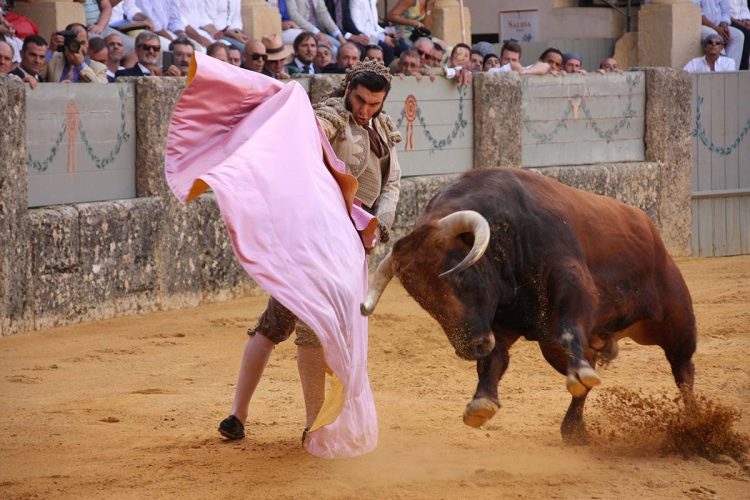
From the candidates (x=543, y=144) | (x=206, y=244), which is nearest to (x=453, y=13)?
(x=543, y=144)

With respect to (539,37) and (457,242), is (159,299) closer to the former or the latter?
(457,242)

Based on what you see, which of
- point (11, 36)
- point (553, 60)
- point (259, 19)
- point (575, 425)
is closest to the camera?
point (575, 425)

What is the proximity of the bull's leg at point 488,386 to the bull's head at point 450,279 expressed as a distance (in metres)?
0.18

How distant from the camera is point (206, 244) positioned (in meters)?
9.35

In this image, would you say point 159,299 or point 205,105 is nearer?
point 205,105

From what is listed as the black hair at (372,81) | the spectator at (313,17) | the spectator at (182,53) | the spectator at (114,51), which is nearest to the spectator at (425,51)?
the spectator at (313,17)

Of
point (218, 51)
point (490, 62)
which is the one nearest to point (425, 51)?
point (490, 62)

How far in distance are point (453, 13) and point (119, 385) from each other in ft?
28.8

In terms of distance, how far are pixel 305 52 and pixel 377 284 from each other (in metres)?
6.17

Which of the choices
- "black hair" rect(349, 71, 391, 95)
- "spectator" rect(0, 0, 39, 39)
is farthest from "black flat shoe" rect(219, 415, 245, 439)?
"spectator" rect(0, 0, 39, 39)

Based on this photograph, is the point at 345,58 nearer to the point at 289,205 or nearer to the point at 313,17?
the point at 313,17

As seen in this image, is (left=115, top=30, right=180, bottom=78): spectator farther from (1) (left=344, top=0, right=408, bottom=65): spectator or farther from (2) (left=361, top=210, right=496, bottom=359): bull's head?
(2) (left=361, top=210, right=496, bottom=359): bull's head

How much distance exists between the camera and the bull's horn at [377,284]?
4.74m

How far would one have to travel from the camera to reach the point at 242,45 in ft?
37.1
